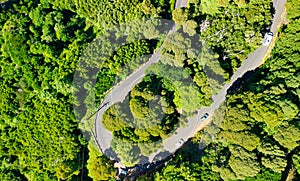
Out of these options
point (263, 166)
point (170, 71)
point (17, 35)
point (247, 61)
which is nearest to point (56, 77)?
point (17, 35)

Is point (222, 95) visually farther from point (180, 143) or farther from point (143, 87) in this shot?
point (143, 87)

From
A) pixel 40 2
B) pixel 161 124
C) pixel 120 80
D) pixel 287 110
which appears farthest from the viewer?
pixel 40 2

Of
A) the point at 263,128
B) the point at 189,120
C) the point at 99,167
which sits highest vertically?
the point at 263,128

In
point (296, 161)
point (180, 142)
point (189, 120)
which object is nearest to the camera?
point (296, 161)

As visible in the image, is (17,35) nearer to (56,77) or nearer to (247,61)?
(56,77)

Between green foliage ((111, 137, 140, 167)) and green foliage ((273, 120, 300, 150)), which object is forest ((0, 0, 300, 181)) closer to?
green foliage ((273, 120, 300, 150))

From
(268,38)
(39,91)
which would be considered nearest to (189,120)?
(268,38)

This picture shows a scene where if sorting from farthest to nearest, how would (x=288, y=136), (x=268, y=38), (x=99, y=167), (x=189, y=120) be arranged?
(x=189, y=120) < (x=99, y=167) < (x=268, y=38) < (x=288, y=136)

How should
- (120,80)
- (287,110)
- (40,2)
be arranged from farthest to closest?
(40,2), (120,80), (287,110)
